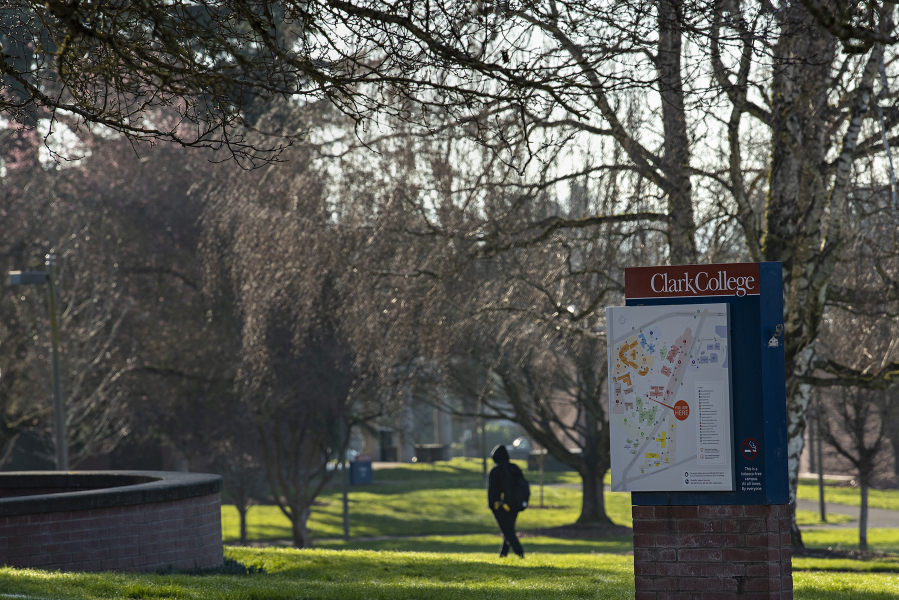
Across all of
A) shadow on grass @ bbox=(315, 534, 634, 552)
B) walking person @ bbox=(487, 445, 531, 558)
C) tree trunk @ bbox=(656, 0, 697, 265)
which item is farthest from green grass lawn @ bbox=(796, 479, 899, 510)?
tree trunk @ bbox=(656, 0, 697, 265)

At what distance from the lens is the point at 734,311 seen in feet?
19.0

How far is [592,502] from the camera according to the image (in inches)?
1046

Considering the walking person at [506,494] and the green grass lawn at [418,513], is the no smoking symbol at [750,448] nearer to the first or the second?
the walking person at [506,494]

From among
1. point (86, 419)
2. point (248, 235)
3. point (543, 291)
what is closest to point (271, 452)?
point (86, 419)

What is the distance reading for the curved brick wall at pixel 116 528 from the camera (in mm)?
8867

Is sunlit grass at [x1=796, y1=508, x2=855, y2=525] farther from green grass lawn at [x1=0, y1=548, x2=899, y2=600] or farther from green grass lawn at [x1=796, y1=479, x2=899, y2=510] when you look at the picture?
green grass lawn at [x1=0, y1=548, x2=899, y2=600]

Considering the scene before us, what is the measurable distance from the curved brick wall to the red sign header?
5.60 m

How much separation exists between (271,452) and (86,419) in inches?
194

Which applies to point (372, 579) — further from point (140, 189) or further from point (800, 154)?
point (140, 189)

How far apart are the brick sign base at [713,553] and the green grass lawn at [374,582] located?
2095mm

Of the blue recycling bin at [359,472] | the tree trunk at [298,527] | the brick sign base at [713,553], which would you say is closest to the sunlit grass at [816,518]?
the blue recycling bin at [359,472]

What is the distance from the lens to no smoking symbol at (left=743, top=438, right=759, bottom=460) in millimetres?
5645

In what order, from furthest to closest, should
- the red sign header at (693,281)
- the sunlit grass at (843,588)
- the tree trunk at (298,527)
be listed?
the tree trunk at (298,527)
the sunlit grass at (843,588)
the red sign header at (693,281)

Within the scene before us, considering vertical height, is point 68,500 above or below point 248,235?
below
